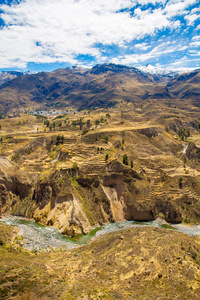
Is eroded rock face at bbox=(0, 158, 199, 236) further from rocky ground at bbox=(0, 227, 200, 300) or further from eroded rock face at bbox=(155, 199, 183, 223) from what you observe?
rocky ground at bbox=(0, 227, 200, 300)

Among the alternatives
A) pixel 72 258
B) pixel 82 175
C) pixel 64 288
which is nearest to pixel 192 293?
pixel 64 288

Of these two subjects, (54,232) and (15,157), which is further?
(15,157)

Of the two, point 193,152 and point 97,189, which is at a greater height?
point 193,152

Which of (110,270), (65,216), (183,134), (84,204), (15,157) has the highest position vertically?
(183,134)

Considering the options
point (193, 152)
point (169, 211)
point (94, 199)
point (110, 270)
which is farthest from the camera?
point (193, 152)

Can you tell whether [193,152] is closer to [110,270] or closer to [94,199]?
[94,199]

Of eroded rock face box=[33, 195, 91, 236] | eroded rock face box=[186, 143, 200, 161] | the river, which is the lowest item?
the river

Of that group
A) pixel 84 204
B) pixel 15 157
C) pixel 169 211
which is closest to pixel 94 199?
pixel 84 204

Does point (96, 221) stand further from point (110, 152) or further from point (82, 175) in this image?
point (110, 152)

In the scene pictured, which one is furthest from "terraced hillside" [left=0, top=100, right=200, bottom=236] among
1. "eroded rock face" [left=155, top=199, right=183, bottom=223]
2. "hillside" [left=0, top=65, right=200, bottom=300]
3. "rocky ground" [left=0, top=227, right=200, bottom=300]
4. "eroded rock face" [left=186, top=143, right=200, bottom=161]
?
"eroded rock face" [left=186, top=143, right=200, bottom=161]

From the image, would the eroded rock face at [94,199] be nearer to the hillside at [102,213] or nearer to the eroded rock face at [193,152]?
the hillside at [102,213]

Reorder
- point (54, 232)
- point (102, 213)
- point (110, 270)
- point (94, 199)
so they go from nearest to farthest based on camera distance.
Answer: point (110, 270), point (54, 232), point (102, 213), point (94, 199)
